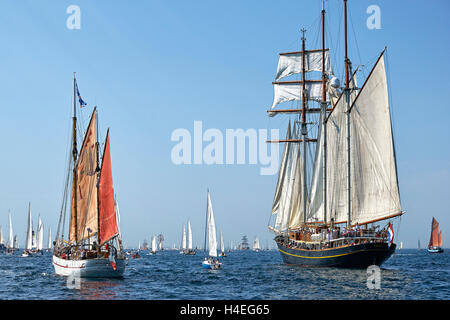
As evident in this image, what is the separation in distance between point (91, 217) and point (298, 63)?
58560mm

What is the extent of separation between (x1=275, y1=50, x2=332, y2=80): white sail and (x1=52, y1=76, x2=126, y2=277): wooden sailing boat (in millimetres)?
50859

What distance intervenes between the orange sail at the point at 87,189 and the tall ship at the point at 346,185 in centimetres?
2879

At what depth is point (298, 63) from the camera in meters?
102

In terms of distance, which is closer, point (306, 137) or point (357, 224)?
point (357, 224)

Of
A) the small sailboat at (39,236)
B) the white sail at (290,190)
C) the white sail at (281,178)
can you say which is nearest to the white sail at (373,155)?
the white sail at (290,190)

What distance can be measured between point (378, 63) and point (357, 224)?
63.6 feet

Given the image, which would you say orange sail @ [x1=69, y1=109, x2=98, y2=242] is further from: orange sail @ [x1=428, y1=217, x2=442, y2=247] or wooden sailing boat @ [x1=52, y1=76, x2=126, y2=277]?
orange sail @ [x1=428, y1=217, x2=442, y2=247]

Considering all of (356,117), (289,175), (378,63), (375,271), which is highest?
(378,63)

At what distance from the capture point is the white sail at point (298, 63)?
10025 cm

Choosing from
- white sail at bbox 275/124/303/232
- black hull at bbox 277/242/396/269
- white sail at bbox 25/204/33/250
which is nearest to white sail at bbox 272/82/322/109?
white sail at bbox 275/124/303/232

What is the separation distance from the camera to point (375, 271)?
61906 millimetres

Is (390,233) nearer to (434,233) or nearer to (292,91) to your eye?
(292,91)
